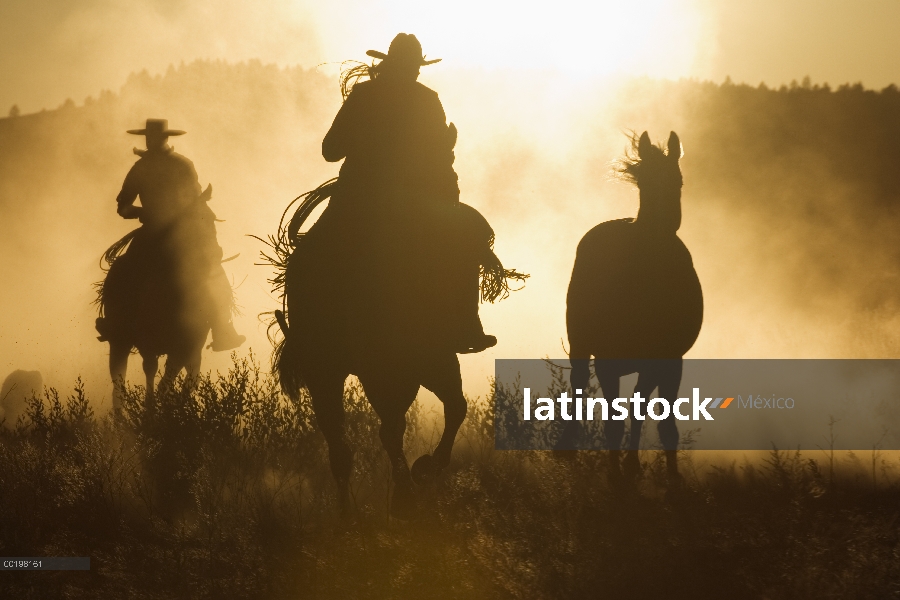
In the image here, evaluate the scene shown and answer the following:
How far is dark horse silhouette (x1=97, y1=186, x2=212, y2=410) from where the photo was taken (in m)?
9.84

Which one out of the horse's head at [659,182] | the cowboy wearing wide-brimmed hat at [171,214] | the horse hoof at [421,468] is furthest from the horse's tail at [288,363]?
the cowboy wearing wide-brimmed hat at [171,214]

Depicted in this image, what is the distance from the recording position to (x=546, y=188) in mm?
39188

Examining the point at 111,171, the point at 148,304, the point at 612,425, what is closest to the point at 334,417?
the point at 612,425

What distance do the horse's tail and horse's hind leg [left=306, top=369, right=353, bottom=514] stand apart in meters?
0.17

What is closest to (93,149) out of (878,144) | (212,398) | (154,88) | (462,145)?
(154,88)

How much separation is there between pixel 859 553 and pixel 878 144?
41.9m

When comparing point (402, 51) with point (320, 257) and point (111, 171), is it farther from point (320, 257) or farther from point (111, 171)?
point (111, 171)

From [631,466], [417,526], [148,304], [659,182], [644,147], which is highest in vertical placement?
[644,147]

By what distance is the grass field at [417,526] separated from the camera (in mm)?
5176

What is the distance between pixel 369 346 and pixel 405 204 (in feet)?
2.73

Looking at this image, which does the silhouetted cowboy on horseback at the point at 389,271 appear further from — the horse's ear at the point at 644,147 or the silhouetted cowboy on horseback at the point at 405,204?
the horse's ear at the point at 644,147

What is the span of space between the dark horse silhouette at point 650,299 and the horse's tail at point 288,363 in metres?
2.19

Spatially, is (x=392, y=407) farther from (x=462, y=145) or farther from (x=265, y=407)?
(x=462, y=145)

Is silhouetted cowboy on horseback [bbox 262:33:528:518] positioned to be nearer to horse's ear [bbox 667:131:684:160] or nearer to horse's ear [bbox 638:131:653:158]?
horse's ear [bbox 638:131:653:158]
